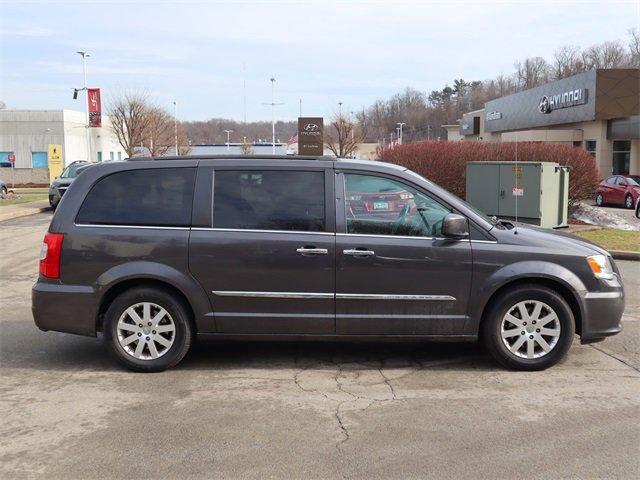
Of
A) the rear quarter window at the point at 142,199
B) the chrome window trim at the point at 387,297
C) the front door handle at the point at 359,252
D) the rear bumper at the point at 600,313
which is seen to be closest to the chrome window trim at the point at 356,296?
the chrome window trim at the point at 387,297

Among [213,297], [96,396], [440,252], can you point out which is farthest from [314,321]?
[96,396]

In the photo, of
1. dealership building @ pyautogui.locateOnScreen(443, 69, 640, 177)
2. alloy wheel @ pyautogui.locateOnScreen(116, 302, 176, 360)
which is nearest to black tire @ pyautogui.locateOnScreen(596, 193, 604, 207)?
dealership building @ pyautogui.locateOnScreen(443, 69, 640, 177)

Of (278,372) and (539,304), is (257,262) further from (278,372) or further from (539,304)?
(539,304)

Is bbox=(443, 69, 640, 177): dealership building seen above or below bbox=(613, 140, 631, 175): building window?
above

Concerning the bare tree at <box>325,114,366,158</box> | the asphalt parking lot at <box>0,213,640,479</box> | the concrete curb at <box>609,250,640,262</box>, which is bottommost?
the asphalt parking lot at <box>0,213,640,479</box>

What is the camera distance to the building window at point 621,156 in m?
32.2

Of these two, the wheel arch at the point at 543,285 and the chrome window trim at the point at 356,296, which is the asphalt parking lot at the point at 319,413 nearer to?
the wheel arch at the point at 543,285

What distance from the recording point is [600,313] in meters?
5.30

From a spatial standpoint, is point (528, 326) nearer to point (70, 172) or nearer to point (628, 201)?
point (628, 201)

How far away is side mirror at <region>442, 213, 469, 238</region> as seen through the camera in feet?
16.9

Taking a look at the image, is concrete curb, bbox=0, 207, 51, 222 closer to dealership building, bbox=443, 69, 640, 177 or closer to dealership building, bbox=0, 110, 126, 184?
dealership building, bbox=443, 69, 640, 177

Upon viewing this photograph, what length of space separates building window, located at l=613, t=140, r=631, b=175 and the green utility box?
18416mm

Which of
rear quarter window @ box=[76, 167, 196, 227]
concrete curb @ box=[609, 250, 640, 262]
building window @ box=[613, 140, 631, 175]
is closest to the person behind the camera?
rear quarter window @ box=[76, 167, 196, 227]

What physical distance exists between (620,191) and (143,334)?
23.8 meters
